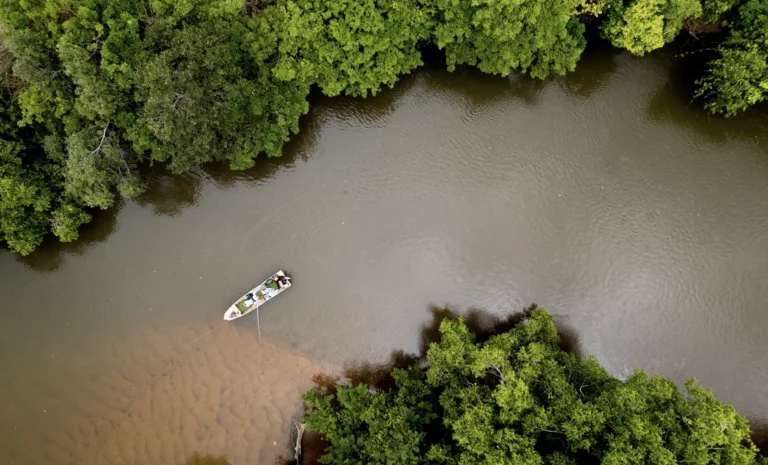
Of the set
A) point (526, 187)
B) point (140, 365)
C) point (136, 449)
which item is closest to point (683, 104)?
point (526, 187)

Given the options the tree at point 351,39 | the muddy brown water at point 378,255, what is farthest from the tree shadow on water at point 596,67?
the tree at point 351,39

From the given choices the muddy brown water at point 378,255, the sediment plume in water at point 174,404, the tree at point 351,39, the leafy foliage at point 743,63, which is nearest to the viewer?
the leafy foliage at point 743,63

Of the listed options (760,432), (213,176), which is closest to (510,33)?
(213,176)

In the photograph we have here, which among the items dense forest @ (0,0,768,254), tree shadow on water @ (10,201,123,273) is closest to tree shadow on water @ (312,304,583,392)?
dense forest @ (0,0,768,254)

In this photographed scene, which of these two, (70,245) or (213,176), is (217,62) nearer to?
(213,176)

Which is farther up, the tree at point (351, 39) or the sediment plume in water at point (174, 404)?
the tree at point (351, 39)

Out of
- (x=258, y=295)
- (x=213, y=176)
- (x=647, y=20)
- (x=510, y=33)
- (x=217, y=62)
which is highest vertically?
(x=647, y=20)

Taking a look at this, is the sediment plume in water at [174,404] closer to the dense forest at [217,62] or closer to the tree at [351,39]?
the dense forest at [217,62]
